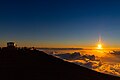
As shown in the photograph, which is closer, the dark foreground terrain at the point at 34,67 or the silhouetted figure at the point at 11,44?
the dark foreground terrain at the point at 34,67

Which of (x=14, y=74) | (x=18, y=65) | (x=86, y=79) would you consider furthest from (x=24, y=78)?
(x=86, y=79)

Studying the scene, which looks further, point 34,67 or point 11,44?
point 11,44

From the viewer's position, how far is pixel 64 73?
300 feet

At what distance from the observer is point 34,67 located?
8856 centimetres

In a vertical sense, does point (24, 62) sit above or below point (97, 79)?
above

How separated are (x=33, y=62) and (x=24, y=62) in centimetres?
425

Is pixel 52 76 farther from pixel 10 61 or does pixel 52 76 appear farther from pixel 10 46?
pixel 10 46

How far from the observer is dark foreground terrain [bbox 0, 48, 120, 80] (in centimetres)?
7843

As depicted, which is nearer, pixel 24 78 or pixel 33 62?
pixel 24 78

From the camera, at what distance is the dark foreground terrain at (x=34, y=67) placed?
78.4m

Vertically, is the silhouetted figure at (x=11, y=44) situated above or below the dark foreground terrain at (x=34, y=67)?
above

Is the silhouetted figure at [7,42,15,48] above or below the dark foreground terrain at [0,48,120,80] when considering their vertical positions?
above

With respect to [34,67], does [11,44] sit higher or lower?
higher

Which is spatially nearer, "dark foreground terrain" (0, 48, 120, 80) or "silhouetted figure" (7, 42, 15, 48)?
"dark foreground terrain" (0, 48, 120, 80)
